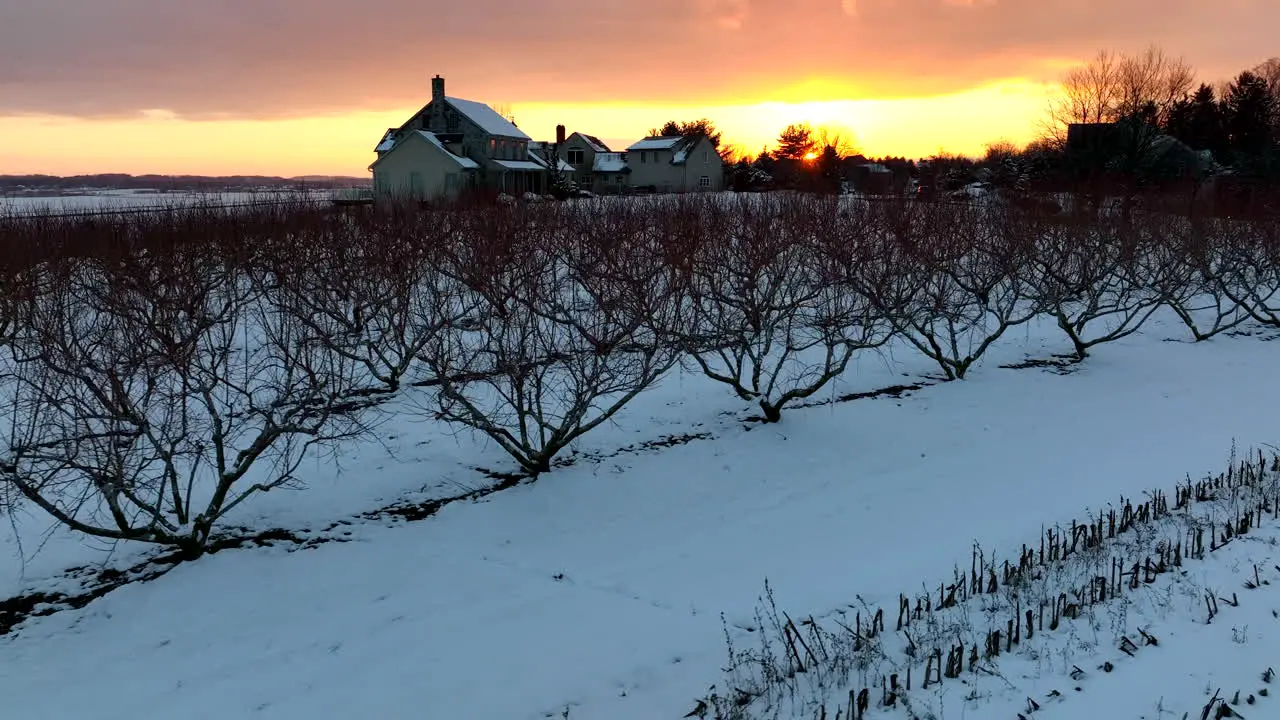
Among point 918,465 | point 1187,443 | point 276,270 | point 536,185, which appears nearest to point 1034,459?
point 918,465

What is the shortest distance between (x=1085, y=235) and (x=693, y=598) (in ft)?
45.5

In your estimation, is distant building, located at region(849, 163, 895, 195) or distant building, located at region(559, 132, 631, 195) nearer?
distant building, located at region(849, 163, 895, 195)

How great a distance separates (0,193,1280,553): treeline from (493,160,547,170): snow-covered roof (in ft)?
93.9

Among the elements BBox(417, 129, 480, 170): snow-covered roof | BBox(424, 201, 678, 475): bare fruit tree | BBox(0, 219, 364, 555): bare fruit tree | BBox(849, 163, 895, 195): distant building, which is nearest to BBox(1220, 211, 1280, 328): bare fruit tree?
BBox(424, 201, 678, 475): bare fruit tree

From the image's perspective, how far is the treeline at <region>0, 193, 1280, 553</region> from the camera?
280 inches

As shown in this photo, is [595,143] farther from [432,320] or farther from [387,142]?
[432,320]

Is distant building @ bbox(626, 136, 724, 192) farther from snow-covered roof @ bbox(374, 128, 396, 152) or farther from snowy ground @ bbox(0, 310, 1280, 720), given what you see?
snowy ground @ bbox(0, 310, 1280, 720)

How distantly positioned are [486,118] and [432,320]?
44.4m

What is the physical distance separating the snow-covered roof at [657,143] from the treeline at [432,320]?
40.6 metres

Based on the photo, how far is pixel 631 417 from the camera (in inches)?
458

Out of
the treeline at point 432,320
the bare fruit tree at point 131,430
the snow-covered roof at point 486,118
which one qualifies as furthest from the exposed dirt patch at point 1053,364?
the snow-covered roof at point 486,118

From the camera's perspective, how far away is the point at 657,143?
62.5 m

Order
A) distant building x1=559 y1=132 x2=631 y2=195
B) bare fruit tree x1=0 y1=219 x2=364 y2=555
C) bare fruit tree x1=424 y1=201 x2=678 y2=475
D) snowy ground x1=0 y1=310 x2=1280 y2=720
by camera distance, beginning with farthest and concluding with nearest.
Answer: distant building x1=559 y1=132 x2=631 y2=195 → bare fruit tree x1=424 y1=201 x2=678 y2=475 → bare fruit tree x1=0 y1=219 x2=364 y2=555 → snowy ground x1=0 y1=310 x2=1280 y2=720

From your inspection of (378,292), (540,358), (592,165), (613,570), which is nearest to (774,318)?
(540,358)
